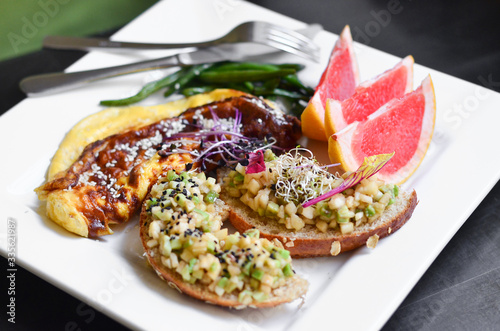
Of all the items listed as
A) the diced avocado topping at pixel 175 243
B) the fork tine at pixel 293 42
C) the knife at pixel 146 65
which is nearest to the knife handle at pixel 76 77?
the knife at pixel 146 65

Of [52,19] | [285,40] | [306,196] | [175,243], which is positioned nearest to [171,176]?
[175,243]

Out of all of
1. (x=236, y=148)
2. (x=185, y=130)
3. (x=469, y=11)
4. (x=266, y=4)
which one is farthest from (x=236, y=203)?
(x=469, y=11)

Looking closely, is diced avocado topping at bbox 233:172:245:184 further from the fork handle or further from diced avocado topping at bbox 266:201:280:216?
the fork handle

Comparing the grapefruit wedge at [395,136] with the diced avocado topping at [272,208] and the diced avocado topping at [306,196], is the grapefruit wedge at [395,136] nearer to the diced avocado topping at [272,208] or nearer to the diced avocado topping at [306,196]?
the diced avocado topping at [306,196]

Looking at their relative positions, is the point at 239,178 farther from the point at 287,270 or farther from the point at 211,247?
the point at 287,270

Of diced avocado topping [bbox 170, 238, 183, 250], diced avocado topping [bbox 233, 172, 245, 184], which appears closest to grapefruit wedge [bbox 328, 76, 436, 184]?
diced avocado topping [bbox 233, 172, 245, 184]

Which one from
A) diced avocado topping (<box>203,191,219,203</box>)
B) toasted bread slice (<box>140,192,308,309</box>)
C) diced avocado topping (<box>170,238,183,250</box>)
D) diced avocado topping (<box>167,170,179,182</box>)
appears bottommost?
toasted bread slice (<box>140,192,308,309</box>)

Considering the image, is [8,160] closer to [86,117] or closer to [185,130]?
[86,117]
